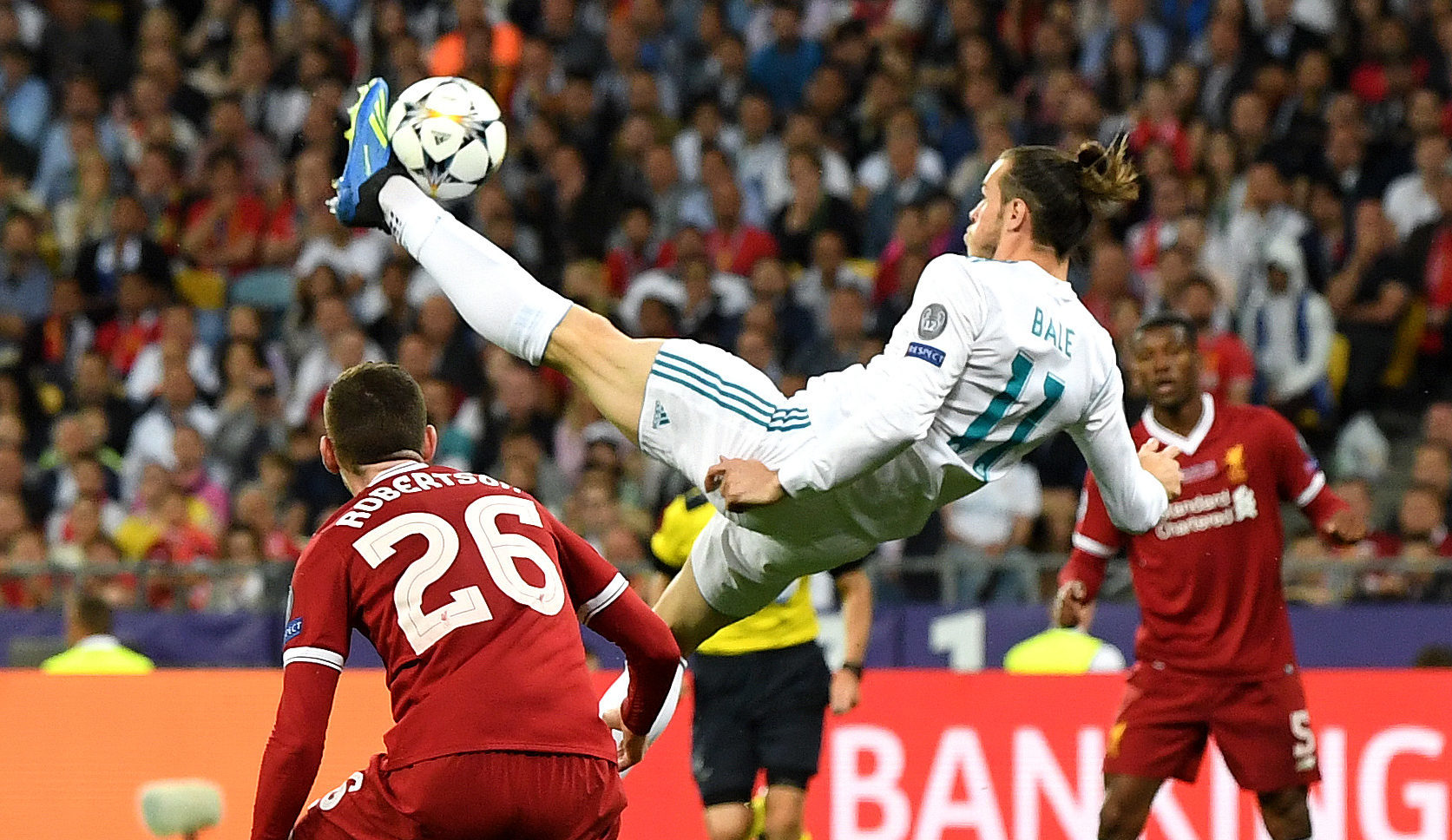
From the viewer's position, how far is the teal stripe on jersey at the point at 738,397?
5.66 metres

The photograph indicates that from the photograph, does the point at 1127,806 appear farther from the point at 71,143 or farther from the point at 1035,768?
the point at 71,143

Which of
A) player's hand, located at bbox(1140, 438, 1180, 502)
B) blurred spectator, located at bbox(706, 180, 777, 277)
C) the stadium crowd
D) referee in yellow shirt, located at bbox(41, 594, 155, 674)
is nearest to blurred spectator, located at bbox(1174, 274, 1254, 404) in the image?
the stadium crowd

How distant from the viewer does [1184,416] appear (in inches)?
310

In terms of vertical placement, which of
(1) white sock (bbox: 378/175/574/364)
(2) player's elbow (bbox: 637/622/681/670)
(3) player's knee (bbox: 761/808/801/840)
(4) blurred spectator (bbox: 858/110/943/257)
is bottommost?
(3) player's knee (bbox: 761/808/801/840)

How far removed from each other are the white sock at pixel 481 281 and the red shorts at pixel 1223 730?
2.99 metres

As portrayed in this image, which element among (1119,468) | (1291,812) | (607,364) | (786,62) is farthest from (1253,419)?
Answer: (786,62)

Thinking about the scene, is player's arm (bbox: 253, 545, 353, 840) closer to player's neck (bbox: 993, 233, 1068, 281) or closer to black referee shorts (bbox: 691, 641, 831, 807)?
player's neck (bbox: 993, 233, 1068, 281)

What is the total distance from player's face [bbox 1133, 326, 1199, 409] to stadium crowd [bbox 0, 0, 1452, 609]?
111 inches

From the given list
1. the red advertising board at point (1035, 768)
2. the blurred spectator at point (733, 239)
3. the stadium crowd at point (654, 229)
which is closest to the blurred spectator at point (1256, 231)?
the stadium crowd at point (654, 229)

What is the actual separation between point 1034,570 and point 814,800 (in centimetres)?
233

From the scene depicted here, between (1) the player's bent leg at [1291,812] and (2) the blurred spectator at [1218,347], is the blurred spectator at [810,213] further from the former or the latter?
(1) the player's bent leg at [1291,812]

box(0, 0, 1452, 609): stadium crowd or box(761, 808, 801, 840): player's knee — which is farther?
box(0, 0, 1452, 609): stadium crowd

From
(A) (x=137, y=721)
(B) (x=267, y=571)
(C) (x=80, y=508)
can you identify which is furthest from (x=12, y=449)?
(A) (x=137, y=721)

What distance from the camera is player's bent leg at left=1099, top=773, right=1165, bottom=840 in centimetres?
758
